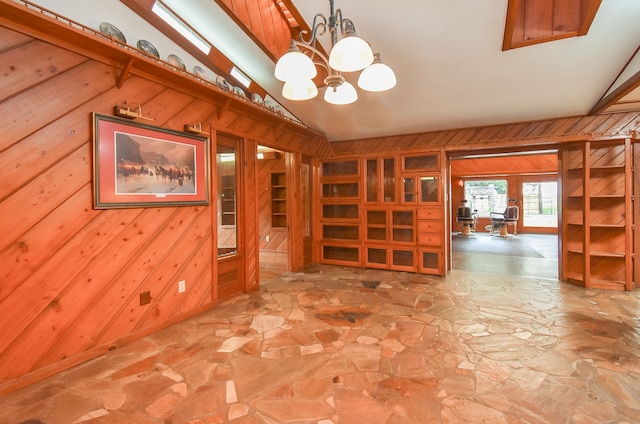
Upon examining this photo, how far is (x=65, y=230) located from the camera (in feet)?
7.40

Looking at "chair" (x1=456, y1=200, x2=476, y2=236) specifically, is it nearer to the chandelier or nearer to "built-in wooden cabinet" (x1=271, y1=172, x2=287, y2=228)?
"built-in wooden cabinet" (x1=271, y1=172, x2=287, y2=228)

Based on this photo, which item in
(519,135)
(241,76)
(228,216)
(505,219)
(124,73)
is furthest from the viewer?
(505,219)

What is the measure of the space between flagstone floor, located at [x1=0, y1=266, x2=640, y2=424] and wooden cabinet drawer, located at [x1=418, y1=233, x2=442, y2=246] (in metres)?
1.40

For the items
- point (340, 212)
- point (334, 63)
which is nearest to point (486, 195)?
point (340, 212)

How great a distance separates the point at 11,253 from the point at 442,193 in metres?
4.98

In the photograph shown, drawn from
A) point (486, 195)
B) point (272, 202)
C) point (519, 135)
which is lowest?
point (272, 202)

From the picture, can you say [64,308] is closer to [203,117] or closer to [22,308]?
[22,308]

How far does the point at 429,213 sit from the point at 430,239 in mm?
432

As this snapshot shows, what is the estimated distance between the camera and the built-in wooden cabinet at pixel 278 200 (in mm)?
7051

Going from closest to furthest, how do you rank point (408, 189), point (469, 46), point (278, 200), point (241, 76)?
point (469, 46)
point (241, 76)
point (408, 189)
point (278, 200)

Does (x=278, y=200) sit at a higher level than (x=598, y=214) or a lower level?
→ higher

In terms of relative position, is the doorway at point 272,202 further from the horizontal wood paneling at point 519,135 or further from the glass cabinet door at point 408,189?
the glass cabinet door at point 408,189

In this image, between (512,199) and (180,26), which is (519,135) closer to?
(180,26)

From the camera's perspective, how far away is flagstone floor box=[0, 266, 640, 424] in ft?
5.86
